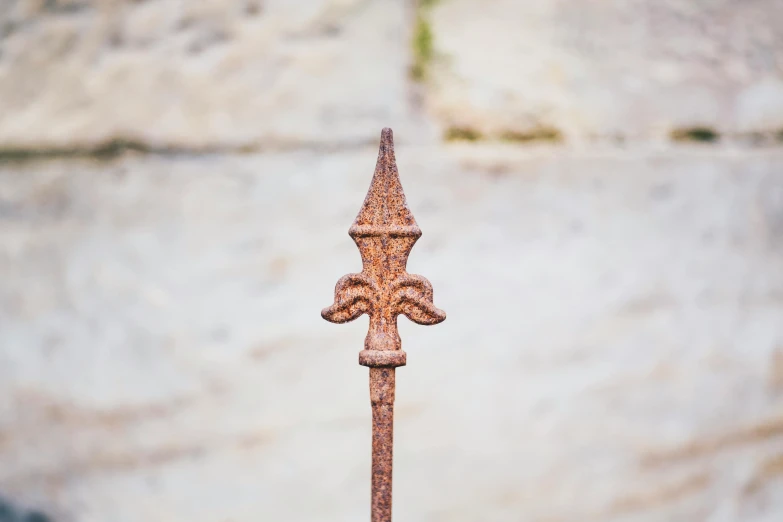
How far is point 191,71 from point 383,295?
0.67 metres

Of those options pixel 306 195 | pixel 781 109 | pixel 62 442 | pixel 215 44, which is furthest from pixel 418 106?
pixel 62 442

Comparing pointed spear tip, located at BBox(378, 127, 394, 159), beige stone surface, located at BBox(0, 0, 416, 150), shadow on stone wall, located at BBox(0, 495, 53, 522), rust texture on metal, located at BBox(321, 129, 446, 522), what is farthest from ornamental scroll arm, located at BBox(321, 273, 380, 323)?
shadow on stone wall, located at BBox(0, 495, 53, 522)

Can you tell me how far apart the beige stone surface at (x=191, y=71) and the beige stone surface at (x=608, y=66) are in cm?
→ 14

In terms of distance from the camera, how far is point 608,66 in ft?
3.54

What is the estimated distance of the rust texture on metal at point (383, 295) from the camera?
51 centimetres

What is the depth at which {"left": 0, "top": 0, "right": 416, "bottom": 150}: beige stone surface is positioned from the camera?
101cm

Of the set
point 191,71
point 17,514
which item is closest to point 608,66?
point 191,71

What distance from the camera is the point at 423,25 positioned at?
41.3 inches

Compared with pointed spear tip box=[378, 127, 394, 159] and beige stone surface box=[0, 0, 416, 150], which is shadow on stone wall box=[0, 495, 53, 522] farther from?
pointed spear tip box=[378, 127, 394, 159]

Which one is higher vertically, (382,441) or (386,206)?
(386,206)

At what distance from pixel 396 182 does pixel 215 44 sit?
646mm

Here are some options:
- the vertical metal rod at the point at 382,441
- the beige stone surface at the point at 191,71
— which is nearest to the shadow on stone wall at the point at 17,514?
the beige stone surface at the point at 191,71

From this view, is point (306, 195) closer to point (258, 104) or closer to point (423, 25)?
Result: point (258, 104)

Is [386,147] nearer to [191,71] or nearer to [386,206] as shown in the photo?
[386,206]
